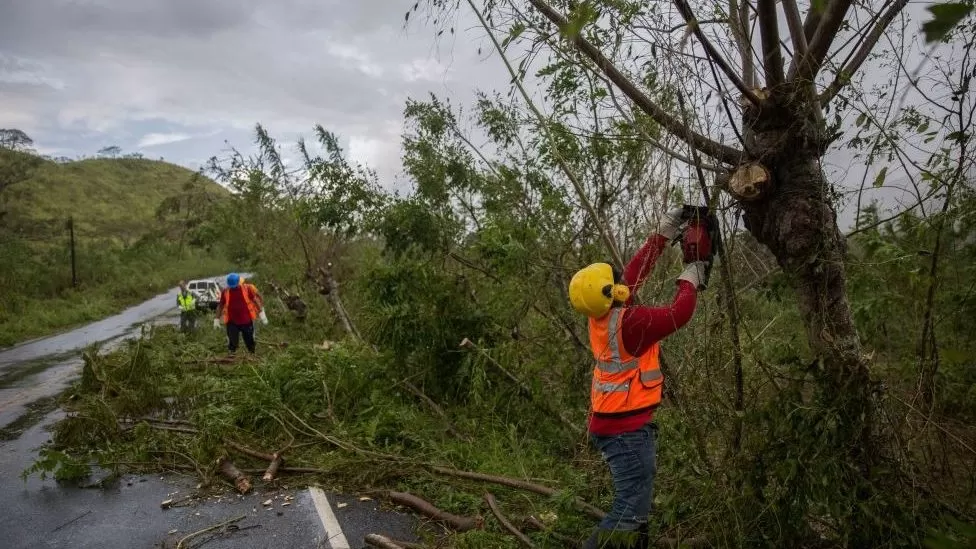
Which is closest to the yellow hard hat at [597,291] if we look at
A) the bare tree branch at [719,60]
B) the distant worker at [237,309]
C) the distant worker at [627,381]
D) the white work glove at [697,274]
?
the distant worker at [627,381]

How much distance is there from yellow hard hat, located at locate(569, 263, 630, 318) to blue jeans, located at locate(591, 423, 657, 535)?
73 cm

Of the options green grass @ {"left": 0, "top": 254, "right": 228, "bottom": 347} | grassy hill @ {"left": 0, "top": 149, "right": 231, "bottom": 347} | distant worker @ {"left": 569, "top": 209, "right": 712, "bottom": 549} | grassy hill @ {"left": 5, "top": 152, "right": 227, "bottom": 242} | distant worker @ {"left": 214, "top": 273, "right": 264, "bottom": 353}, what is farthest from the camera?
grassy hill @ {"left": 5, "top": 152, "right": 227, "bottom": 242}

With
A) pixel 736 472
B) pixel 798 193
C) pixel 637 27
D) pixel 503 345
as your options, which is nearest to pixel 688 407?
pixel 736 472

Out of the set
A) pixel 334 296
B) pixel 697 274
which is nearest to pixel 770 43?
pixel 697 274

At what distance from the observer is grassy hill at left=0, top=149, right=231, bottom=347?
2362 cm

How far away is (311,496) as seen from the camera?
5645mm

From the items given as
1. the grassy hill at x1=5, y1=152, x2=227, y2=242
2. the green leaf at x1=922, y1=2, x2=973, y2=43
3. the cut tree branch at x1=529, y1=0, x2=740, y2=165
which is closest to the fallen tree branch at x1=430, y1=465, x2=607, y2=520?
the cut tree branch at x1=529, y1=0, x2=740, y2=165

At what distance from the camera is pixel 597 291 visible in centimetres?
354

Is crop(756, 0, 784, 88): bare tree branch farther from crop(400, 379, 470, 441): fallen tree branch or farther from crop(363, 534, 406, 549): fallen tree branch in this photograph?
crop(400, 379, 470, 441): fallen tree branch

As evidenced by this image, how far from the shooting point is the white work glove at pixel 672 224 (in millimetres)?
3777

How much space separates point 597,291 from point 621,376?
0.51 m

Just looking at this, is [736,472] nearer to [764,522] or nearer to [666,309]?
[764,522]

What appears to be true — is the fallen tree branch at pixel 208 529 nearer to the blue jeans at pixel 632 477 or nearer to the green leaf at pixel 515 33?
the blue jeans at pixel 632 477

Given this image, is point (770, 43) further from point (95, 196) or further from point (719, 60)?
point (95, 196)
